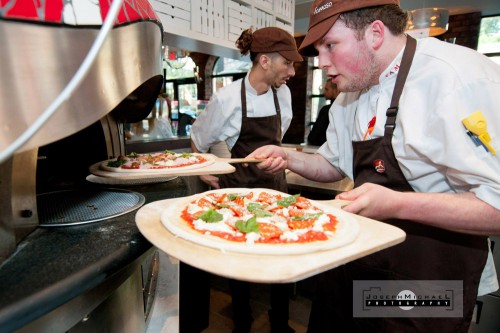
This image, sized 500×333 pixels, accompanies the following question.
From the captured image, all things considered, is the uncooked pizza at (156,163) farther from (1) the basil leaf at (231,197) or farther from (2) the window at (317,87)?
(2) the window at (317,87)

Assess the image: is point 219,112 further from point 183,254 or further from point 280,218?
point 183,254

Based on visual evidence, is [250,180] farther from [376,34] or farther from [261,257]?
[261,257]

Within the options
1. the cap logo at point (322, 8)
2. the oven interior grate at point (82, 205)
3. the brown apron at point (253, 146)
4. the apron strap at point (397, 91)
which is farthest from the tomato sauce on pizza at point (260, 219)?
the brown apron at point (253, 146)

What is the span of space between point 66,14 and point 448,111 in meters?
1.12

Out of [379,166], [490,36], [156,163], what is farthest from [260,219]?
[490,36]

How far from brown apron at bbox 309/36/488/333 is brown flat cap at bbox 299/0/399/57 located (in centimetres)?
25

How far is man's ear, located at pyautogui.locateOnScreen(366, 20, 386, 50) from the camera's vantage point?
1.29m

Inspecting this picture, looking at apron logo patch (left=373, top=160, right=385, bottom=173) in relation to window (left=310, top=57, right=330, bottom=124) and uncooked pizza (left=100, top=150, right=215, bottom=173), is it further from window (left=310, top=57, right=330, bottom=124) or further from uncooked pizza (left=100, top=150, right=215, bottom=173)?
window (left=310, top=57, right=330, bottom=124)

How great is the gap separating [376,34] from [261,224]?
911mm

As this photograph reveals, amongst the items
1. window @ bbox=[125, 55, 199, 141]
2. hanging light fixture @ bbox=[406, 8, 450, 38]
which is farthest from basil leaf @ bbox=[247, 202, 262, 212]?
window @ bbox=[125, 55, 199, 141]

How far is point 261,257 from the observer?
0.86 metres

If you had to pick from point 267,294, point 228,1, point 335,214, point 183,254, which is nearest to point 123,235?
point 183,254

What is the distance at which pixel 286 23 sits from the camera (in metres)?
4.39

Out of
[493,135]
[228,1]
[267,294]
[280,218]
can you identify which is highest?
[228,1]
